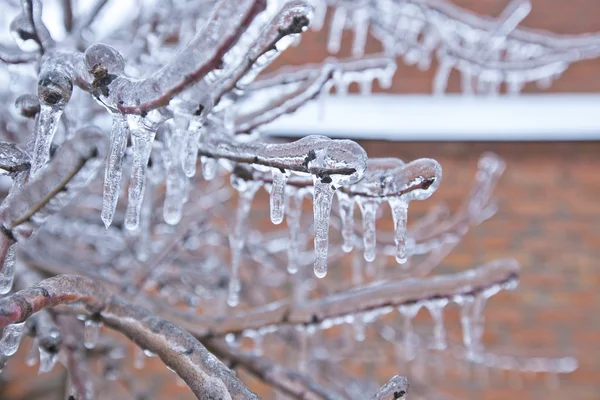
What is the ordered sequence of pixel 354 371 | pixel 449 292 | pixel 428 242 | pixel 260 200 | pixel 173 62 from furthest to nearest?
pixel 260 200, pixel 354 371, pixel 428 242, pixel 449 292, pixel 173 62

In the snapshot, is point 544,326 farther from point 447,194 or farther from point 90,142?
point 90,142

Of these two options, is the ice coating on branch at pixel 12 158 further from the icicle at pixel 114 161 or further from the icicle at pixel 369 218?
the icicle at pixel 369 218

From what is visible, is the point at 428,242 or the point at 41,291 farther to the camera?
the point at 428,242

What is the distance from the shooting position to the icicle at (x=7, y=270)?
0.71 metres

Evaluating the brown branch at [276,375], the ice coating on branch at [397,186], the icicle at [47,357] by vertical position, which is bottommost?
the brown branch at [276,375]

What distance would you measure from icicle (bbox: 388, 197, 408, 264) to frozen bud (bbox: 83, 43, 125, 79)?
348 mm

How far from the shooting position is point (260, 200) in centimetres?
351

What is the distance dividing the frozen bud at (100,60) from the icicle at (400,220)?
1.14 ft

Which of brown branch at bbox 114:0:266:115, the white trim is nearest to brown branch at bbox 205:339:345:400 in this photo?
brown branch at bbox 114:0:266:115

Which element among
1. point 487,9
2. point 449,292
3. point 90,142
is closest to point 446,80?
point 487,9

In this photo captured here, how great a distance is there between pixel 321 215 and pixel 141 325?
0.25 metres

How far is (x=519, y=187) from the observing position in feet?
11.4

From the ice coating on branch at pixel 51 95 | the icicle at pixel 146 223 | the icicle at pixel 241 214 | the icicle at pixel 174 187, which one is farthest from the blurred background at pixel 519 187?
the ice coating on branch at pixel 51 95

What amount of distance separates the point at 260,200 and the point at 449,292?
2.65 m
